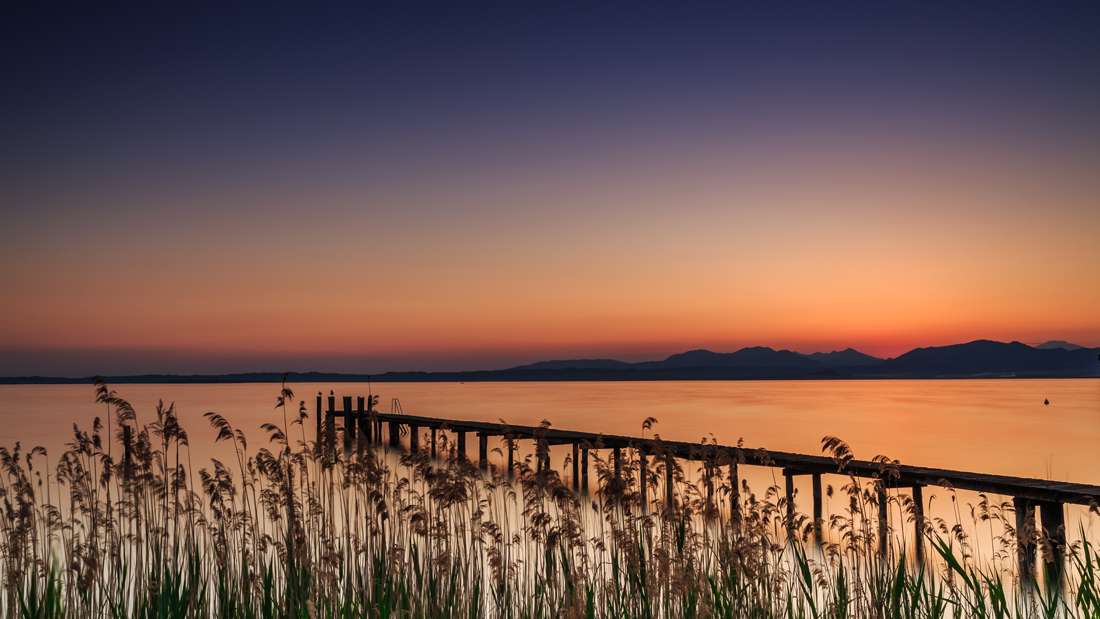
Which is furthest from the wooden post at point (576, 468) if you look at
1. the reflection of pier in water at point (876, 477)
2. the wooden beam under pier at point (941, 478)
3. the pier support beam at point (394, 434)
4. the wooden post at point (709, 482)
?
the wooden post at point (709, 482)

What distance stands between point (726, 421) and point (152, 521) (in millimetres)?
49002

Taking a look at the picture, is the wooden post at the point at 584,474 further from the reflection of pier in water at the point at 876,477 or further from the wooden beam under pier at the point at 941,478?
the wooden beam under pier at the point at 941,478

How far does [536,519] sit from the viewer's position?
5.61 metres

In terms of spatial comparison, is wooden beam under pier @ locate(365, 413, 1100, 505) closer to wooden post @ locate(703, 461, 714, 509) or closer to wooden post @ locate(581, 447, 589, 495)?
wooden post @ locate(703, 461, 714, 509)

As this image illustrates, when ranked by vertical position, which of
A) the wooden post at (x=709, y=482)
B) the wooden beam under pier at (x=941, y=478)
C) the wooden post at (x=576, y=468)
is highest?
the wooden post at (x=709, y=482)

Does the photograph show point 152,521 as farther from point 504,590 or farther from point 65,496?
point 65,496

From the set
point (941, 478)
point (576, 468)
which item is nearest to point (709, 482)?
point (941, 478)

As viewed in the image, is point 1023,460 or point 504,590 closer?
point 504,590

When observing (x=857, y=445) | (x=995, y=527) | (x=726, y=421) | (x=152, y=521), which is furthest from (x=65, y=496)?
(x=726, y=421)

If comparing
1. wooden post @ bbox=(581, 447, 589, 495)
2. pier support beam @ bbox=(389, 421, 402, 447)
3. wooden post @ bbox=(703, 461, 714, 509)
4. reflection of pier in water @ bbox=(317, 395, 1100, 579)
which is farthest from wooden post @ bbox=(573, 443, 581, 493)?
wooden post @ bbox=(703, 461, 714, 509)

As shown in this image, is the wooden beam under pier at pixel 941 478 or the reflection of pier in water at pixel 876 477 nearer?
the reflection of pier in water at pixel 876 477

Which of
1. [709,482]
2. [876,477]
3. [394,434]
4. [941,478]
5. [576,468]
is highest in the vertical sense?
[709,482]

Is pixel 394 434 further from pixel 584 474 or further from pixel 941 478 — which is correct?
pixel 941 478

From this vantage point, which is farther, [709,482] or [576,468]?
[576,468]
